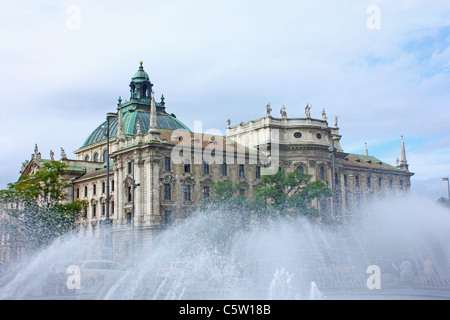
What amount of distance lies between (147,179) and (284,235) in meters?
25.6

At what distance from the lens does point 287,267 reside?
101ft

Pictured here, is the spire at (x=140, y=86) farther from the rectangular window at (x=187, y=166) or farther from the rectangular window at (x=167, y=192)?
the rectangular window at (x=167, y=192)

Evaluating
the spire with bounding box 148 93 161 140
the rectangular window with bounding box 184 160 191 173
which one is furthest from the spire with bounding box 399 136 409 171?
the spire with bounding box 148 93 161 140

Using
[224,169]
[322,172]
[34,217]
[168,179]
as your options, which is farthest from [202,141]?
[34,217]

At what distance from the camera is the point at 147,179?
63.5 meters

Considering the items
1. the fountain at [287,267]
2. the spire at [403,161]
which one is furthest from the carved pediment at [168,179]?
the spire at [403,161]

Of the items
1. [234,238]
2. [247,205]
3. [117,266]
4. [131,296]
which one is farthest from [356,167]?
[131,296]

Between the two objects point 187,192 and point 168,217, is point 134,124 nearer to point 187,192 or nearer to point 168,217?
point 187,192

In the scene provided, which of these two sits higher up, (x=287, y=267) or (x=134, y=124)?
(x=134, y=124)

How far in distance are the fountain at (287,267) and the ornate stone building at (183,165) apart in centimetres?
1210

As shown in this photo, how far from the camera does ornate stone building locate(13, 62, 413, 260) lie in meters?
63.9

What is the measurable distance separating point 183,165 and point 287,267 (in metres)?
36.4
